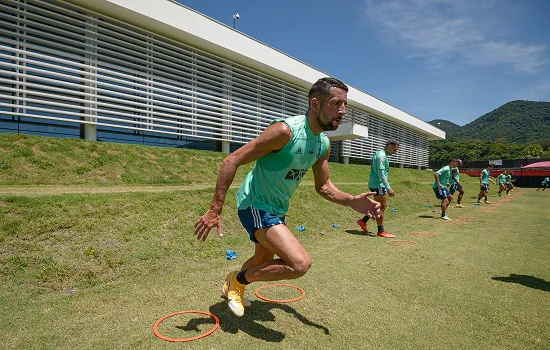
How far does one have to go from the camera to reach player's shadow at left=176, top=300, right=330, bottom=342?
291 centimetres

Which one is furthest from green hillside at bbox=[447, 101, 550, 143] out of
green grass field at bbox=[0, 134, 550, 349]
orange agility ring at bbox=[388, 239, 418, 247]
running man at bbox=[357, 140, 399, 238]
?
green grass field at bbox=[0, 134, 550, 349]

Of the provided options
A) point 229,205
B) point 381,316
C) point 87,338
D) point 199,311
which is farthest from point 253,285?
point 229,205

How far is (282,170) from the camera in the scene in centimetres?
304

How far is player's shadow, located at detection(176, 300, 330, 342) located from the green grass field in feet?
0.06

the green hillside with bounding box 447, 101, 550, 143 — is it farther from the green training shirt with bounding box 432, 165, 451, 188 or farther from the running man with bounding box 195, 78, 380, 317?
the running man with bounding box 195, 78, 380, 317

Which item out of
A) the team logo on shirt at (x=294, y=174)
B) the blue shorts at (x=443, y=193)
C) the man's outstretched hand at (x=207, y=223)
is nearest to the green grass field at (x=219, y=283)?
the man's outstretched hand at (x=207, y=223)

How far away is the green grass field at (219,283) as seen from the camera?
2.85 meters

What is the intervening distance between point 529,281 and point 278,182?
4.14 metres

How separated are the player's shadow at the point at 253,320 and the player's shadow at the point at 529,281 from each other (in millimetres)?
3261

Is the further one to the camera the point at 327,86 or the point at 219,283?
the point at 219,283

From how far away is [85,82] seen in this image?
12.7 m

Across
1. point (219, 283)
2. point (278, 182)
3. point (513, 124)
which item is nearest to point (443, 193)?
point (219, 283)

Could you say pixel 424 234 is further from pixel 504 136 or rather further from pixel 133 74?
pixel 504 136

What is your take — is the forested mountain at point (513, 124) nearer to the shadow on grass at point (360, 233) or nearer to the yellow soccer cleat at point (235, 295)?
the shadow on grass at point (360, 233)
